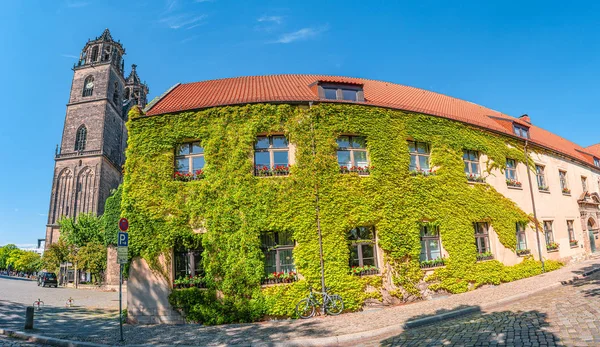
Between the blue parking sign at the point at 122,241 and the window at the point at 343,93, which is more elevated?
the window at the point at 343,93

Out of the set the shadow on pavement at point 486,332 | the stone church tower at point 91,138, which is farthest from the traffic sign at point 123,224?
the stone church tower at point 91,138

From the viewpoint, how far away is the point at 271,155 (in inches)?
496

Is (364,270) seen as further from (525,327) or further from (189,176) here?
(189,176)

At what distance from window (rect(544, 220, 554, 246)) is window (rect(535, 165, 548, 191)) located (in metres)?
1.92

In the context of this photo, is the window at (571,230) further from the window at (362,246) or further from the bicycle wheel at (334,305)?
the bicycle wheel at (334,305)

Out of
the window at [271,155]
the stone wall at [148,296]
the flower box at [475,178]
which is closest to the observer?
the stone wall at [148,296]

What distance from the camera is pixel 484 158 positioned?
16.1 metres

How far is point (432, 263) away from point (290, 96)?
344 inches

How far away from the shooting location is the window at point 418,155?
1417 centimetres

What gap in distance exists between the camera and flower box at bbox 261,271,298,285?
11281 millimetres

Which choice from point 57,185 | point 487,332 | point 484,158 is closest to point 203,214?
point 487,332

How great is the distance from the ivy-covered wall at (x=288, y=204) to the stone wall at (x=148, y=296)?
0.53 meters

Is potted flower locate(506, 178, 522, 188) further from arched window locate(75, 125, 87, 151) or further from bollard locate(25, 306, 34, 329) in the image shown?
arched window locate(75, 125, 87, 151)

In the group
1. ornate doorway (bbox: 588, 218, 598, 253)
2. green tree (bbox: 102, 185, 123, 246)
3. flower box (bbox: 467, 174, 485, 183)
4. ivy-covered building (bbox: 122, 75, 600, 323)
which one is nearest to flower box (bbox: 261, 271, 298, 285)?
ivy-covered building (bbox: 122, 75, 600, 323)
